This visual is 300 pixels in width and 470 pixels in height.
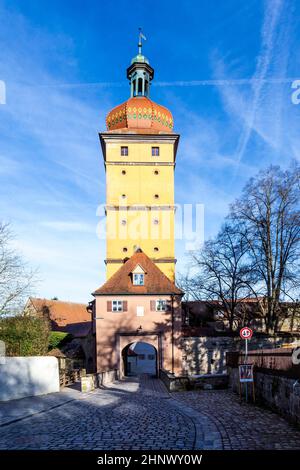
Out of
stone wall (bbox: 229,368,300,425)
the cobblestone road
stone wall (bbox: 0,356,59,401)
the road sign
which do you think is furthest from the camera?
stone wall (bbox: 0,356,59,401)

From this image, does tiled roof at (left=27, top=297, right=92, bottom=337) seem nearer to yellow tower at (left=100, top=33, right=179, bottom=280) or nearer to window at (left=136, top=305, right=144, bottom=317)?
yellow tower at (left=100, top=33, right=179, bottom=280)

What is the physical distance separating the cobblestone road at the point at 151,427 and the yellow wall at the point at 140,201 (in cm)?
2231

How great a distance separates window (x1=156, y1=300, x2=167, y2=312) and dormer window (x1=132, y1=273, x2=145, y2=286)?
184 centimetres

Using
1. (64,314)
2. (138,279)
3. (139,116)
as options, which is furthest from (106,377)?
(64,314)

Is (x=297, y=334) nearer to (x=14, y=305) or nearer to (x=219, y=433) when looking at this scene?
(x=14, y=305)

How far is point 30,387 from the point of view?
53.6 feet

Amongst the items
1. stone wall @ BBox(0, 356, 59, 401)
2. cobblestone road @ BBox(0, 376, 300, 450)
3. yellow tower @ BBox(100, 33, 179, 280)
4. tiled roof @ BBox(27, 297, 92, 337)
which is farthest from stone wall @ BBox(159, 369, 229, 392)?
tiled roof @ BBox(27, 297, 92, 337)

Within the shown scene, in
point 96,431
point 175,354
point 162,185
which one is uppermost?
point 162,185

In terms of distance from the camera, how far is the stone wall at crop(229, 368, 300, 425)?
873 centimetres

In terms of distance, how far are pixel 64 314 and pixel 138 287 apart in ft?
72.1

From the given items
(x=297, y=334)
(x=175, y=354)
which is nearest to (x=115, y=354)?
(x=175, y=354)

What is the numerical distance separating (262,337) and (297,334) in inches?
101

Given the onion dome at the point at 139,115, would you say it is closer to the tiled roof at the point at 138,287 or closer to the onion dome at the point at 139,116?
the onion dome at the point at 139,116

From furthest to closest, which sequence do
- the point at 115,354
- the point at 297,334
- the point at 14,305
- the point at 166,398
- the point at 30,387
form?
the point at 297,334 < the point at 115,354 < the point at 14,305 < the point at 30,387 < the point at 166,398
